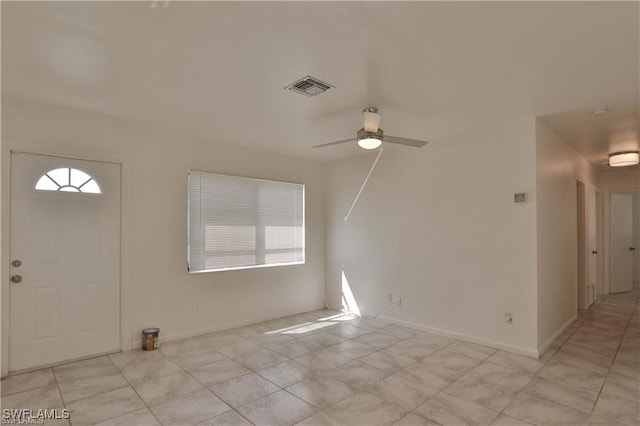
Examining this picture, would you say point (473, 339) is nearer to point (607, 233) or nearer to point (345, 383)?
point (345, 383)

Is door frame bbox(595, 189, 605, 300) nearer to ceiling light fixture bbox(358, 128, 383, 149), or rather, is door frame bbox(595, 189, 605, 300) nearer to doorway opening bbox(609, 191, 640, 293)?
doorway opening bbox(609, 191, 640, 293)

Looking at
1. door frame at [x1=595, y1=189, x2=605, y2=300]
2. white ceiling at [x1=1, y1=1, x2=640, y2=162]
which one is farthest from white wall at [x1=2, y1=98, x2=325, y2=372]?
door frame at [x1=595, y1=189, x2=605, y2=300]

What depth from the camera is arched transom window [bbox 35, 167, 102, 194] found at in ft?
11.3

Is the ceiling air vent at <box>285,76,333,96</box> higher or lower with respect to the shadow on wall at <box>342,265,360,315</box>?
higher

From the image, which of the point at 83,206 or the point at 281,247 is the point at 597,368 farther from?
the point at 83,206

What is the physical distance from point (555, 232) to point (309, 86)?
355cm

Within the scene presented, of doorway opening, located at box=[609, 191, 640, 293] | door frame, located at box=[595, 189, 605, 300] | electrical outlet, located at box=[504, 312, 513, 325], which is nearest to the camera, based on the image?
electrical outlet, located at box=[504, 312, 513, 325]

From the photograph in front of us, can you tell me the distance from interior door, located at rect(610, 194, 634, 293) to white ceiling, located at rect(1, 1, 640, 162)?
4.57 meters

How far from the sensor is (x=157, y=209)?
419 cm

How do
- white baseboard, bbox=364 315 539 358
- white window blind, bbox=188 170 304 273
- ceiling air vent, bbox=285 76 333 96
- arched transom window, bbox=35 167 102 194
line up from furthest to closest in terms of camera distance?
1. white window blind, bbox=188 170 304 273
2. white baseboard, bbox=364 315 539 358
3. arched transom window, bbox=35 167 102 194
4. ceiling air vent, bbox=285 76 333 96

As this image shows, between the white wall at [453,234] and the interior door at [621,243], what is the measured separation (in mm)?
5186

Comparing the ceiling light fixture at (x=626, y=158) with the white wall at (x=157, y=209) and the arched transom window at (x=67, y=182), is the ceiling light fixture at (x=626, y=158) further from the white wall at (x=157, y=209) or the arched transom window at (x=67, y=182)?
the arched transom window at (x=67, y=182)

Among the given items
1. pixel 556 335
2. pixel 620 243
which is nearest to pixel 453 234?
pixel 556 335

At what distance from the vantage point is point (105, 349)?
373 centimetres
